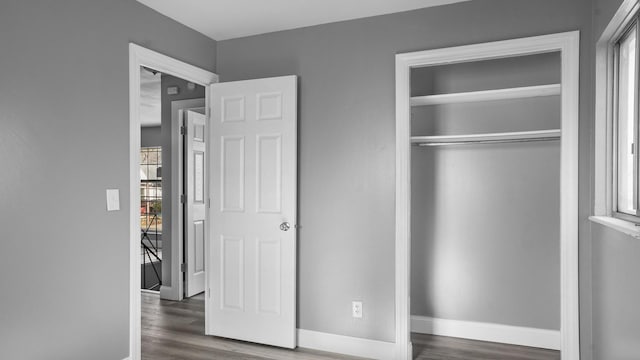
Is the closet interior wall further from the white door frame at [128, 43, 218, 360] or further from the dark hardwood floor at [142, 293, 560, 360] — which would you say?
the white door frame at [128, 43, 218, 360]

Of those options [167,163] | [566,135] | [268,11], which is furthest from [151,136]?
[566,135]

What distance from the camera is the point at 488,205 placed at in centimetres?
368

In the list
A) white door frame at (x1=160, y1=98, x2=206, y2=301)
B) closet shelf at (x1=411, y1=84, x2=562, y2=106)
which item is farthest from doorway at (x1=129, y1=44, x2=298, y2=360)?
white door frame at (x1=160, y1=98, x2=206, y2=301)

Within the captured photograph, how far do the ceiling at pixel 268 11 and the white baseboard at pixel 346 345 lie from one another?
2.49 metres

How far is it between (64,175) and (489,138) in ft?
10.0

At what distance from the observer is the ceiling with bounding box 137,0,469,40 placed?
3.11 meters

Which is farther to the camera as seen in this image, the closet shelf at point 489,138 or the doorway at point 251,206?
the doorway at point 251,206

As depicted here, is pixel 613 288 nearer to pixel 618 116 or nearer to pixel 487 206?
pixel 618 116

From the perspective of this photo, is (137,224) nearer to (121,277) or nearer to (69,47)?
(121,277)

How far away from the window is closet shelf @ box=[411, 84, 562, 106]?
720mm

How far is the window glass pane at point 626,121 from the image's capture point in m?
2.17

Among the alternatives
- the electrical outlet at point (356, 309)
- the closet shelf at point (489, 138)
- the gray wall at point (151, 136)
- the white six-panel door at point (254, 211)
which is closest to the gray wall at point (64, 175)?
the white six-panel door at point (254, 211)

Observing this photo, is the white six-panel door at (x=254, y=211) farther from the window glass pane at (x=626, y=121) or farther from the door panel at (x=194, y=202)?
the window glass pane at (x=626, y=121)

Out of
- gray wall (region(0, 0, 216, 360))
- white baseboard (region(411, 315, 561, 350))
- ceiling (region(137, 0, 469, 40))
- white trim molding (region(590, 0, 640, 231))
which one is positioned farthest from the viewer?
white baseboard (region(411, 315, 561, 350))
